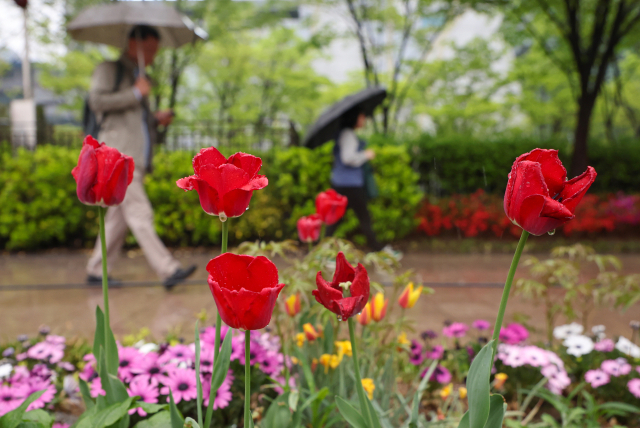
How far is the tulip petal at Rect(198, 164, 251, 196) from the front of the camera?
90cm

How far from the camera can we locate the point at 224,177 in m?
0.91

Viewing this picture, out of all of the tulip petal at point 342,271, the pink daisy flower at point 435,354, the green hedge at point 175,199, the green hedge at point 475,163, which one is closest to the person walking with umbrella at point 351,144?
the green hedge at point 175,199

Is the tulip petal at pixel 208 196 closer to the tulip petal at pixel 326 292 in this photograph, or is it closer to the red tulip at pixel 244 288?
the red tulip at pixel 244 288

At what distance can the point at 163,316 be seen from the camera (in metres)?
3.65

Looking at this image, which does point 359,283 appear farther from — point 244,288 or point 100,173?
point 100,173

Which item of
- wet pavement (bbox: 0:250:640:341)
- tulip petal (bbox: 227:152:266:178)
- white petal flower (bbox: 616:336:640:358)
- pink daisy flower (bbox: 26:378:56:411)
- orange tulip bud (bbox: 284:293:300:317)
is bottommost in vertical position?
wet pavement (bbox: 0:250:640:341)

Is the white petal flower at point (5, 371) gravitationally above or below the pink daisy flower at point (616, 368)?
above

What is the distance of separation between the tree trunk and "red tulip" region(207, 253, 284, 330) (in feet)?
31.4

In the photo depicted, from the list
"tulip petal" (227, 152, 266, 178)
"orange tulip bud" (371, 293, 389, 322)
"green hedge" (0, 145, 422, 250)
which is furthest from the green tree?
"tulip petal" (227, 152, 266, 178)

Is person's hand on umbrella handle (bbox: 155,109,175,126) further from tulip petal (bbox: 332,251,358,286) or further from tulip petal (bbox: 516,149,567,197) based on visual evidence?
tulip petal (bbox: 516,149,567,197)

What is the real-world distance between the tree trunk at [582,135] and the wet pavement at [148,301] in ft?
12.2

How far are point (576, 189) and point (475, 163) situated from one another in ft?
28.0

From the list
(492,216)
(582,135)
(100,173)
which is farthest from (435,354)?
(582,135)

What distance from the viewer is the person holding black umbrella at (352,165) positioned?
5.29 m
